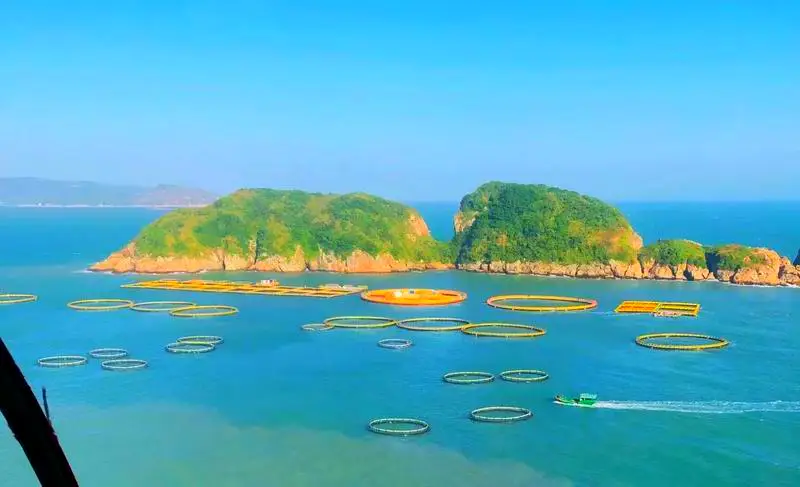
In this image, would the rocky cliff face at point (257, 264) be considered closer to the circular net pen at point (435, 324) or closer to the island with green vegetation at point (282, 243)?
the island with green vegetation at point (282, 243)

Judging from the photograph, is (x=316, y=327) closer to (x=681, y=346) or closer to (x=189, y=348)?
(x=189, y=348)

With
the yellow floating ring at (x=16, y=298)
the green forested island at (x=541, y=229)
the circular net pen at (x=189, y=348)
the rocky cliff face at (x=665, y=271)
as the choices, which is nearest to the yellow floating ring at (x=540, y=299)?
the rocky cliff face at (x=665, y=271)

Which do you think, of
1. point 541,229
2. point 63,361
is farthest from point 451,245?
point 63,361

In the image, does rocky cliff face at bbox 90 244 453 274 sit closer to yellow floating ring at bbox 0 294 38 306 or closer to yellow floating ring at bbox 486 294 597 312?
yellow floating ring at bbox 0 294 38 306

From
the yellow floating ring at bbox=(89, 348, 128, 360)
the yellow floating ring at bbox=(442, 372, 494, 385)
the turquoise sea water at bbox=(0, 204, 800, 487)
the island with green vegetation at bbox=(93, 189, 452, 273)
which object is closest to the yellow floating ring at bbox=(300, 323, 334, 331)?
the turquoise sea water at bbox=(0, 204, 800, 487)

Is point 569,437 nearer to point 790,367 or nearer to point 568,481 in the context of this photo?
point 568,481
